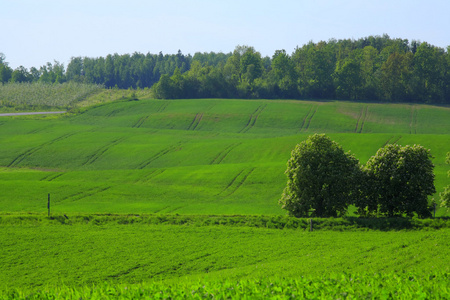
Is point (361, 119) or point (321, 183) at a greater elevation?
point (361, 119)

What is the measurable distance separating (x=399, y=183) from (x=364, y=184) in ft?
10.1

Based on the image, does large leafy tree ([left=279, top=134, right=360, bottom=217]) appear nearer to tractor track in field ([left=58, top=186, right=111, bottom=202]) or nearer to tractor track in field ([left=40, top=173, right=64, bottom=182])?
tractor track in field ([left=58, top=186, right=111, bottom=202])

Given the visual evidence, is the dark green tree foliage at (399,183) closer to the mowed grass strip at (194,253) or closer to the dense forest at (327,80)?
the mowed grass strip at (194,253)

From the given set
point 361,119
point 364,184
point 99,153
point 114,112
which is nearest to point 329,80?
point 361,119

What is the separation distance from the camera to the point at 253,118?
129 meters

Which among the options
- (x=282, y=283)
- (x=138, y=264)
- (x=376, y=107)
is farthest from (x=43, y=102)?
(x=282, y=283)

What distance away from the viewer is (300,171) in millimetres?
47750

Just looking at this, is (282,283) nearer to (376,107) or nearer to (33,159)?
(33,159)

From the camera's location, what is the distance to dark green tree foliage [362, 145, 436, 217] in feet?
151

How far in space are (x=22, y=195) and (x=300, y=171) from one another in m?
35.5

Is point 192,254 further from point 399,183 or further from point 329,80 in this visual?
point 329,80

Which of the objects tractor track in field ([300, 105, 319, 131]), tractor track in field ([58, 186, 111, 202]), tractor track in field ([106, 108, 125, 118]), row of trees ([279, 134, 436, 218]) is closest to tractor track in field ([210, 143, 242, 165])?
tractor track in field ([58, 186, 111, 202])

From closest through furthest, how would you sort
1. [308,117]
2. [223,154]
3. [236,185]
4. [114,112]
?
[236,185]
[223,154]
[308,117]
[114,112]

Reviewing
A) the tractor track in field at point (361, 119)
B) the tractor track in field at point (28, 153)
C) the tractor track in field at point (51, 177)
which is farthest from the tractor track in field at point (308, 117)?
the tractor track in field at point (51, 177)
